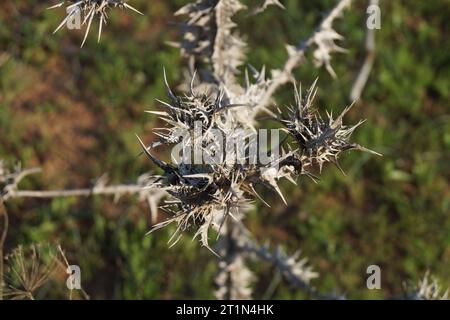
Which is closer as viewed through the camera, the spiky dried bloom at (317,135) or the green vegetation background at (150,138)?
the spiky dried bloom at (317,135)

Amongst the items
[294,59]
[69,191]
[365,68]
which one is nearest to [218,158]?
[294,59]

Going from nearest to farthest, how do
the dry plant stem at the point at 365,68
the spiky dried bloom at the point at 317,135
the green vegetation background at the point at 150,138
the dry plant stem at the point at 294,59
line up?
1. the spiky dried bloom at the point at 317,135
2. the dry plant stem at the point at 294,59
3. the green vegetation background at the point at 150,138
4. the dry plant stem at the point at 365,68

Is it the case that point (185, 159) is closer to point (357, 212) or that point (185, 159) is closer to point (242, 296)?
point (242, 296)

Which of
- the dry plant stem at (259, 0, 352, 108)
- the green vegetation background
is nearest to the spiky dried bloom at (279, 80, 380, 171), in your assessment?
the dry plant stem at (259, 0, 352, 108)

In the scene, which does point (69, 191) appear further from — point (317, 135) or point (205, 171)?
point (317, 135)

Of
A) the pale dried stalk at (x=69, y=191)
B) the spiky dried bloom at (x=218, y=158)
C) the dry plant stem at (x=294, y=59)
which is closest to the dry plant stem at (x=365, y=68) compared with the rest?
the dry plant stem at (x=294, y=59)

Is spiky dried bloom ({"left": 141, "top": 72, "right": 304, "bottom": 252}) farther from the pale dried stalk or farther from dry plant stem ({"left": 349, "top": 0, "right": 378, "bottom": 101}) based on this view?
dry plant stem ({"left": 349, "top": 0, "right": 378, "bottom": 101})

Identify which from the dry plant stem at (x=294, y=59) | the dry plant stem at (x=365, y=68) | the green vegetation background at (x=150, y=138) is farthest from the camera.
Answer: the dry plant stem at (x=365, y=68)

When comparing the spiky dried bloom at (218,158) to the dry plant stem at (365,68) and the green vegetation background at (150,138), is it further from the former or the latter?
the dry plant stem at (365,68)

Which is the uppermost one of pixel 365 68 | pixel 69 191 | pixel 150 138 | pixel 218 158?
pixel 365 68
